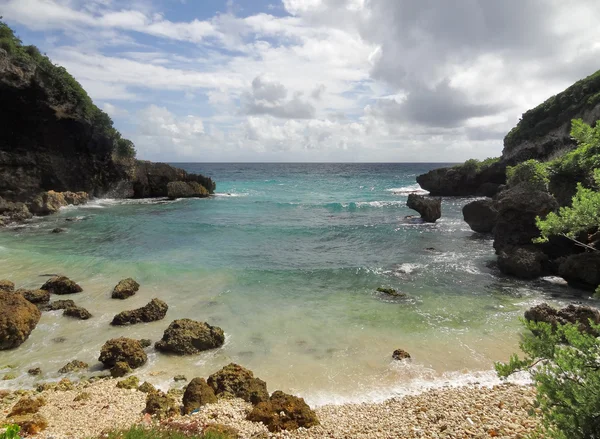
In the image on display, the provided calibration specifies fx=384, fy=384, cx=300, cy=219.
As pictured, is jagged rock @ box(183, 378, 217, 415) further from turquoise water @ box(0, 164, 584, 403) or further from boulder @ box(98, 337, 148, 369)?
boulder @ box(98, 337, 148, 369)

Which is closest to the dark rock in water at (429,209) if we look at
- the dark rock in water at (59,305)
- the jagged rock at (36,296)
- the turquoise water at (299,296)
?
the turquoise water at (299,296)

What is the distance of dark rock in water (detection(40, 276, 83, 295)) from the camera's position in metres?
16.3

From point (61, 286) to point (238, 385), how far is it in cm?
1124

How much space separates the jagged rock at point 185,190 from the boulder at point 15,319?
43.4 meters

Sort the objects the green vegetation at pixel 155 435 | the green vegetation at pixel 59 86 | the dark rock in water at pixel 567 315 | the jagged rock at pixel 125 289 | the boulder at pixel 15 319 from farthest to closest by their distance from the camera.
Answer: the green vegetation at pixel 59 86 < the jagged rock at pixel 125 289 < the dark rock in water at pixel 567 315 < the boulder at pixel 15 319 < the green vegetation at pixel 155 435

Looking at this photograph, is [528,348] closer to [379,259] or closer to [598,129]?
[598,129]

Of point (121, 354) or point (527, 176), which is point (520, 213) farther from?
point (121, 354)

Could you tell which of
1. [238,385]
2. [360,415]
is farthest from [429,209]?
[238,385]

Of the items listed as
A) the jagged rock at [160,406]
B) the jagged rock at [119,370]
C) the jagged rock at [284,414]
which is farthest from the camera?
the jagged rock at [119,370]

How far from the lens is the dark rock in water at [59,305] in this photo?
1451cm

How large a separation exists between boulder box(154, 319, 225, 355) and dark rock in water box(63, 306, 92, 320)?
3.85 meters

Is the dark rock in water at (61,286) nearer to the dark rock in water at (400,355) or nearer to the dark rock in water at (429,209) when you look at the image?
the dark rock in water at (400,355)

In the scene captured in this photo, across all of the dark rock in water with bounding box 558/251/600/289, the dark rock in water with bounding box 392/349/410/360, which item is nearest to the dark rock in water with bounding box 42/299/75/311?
the dark rock in water with bounding box 392/349/410/360

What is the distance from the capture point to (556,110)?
156 feet
